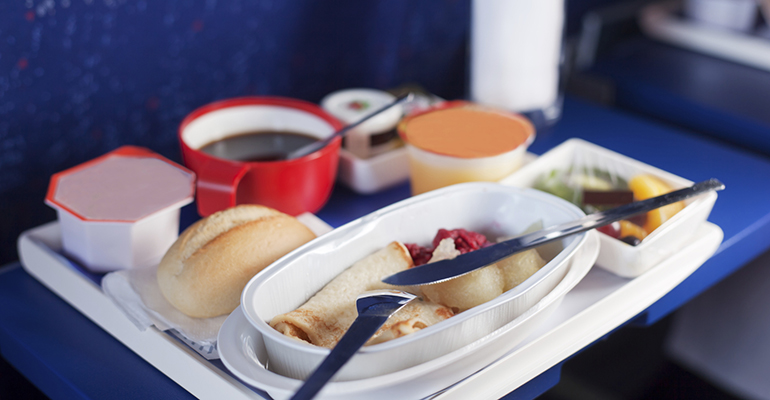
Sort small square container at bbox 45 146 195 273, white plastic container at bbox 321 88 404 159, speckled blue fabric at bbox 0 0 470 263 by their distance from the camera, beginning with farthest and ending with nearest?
white plastic container at bbox 321 88 404 159
speckled blue fabric at bbox 0 0 470 263
small square container at bbox 45 146 195 273

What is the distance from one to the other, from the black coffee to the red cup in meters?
0.01

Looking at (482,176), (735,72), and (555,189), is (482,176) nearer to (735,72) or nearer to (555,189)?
→ (555,189)

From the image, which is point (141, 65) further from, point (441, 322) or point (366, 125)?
point (441, 322)

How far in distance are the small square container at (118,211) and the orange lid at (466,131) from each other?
33 cm

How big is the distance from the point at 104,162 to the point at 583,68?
114 cm

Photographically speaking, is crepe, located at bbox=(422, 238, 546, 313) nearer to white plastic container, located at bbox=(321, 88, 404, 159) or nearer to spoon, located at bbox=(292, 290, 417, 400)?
spoon, located at bbox=(292, 290, 417, 400)

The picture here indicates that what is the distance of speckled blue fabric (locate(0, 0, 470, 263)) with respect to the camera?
3.05ft

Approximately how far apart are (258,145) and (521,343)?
507mm

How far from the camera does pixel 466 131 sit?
974 millimetres

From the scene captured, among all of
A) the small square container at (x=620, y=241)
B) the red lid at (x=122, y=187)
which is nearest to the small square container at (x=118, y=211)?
the red lid at (x=122, y=187)

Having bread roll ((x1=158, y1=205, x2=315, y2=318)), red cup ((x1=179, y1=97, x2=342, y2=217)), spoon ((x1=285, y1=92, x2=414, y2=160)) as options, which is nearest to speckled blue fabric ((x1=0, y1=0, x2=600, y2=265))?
red cup ((x1=179, y1=97, x2=342, y2=217))

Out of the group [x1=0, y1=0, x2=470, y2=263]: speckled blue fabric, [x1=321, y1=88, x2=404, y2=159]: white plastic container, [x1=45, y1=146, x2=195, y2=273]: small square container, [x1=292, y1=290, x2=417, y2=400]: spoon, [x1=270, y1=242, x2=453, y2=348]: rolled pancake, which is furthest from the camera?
[x1=321, y1=88, x2=404, y2=159]: white plastic container

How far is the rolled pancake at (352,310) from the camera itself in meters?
0.64

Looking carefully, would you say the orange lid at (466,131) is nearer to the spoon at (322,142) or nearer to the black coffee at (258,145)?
the spoon at (322,142)
